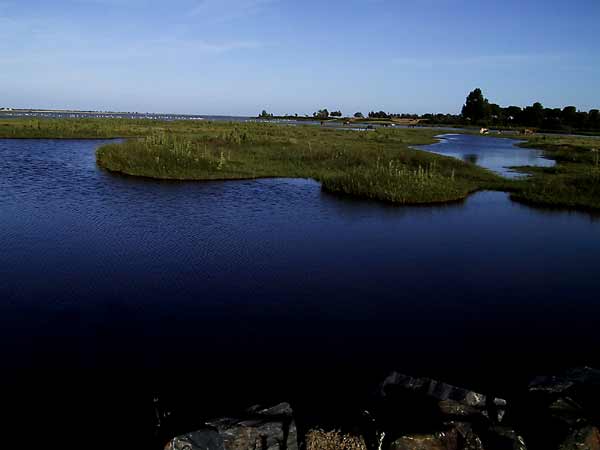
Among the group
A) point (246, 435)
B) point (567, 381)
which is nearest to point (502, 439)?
point (567, 381)

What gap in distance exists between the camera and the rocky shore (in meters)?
7.97

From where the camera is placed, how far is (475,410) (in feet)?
29.4

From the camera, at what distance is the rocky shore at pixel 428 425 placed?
797 cm

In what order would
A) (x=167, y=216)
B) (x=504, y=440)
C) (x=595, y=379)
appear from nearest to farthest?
1. (x=504, y=440)
2. (x=595, y=379)
3. (x=167, y=216)

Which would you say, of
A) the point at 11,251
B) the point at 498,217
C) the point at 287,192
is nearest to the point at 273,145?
the point at 287,192

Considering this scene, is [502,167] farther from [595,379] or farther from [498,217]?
[595,379]

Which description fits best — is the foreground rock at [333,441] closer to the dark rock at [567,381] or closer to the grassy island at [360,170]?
the dark rock at [567,381]

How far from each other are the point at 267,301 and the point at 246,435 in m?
8.01

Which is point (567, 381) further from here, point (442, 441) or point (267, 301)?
point (267, 301)

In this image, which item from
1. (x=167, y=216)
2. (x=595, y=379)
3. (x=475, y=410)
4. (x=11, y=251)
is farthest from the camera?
(x=167, y=216)

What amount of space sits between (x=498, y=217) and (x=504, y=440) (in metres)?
24.7

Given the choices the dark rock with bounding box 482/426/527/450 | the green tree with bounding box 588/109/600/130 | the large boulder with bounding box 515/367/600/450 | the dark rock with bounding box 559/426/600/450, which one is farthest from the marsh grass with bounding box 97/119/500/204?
the green tree with bounding box 588/109/600/130

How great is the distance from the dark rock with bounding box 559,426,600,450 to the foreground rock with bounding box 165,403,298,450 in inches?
173

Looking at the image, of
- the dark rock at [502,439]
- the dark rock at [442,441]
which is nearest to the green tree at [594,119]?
the dark rock at [502,439]
